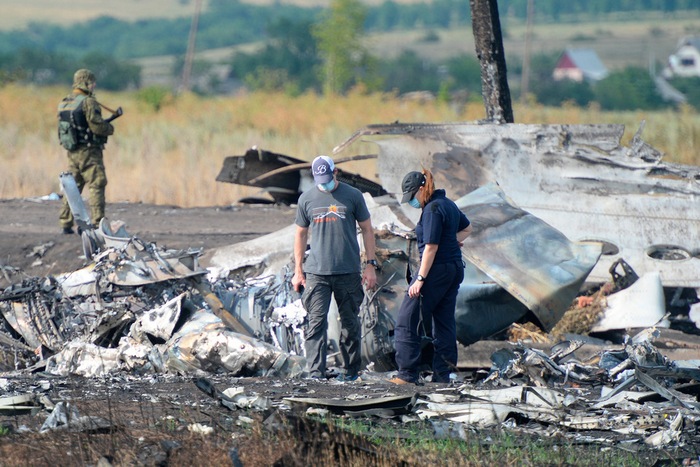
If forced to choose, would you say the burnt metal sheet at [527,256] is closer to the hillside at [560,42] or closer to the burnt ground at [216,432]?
the burnt ground at [216,432]

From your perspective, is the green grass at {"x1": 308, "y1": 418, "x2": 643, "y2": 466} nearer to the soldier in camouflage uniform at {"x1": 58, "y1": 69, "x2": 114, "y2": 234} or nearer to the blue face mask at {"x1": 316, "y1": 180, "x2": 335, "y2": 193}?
the blue face mask at {"x1": 316, "y1": 180, "x2": 335, "y2": 193}

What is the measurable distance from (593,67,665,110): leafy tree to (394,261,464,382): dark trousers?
A: 53829mm

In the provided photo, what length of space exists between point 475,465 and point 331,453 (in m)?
0.70

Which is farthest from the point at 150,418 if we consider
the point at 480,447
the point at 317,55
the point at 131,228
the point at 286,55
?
the point at 317,55

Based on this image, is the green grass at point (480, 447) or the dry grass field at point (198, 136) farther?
the dry grass field at point (198, 136)

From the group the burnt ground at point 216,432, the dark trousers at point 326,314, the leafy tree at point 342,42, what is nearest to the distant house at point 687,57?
the leafy tree at point 342,42

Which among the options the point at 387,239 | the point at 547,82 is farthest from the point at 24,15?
the point at 387,239

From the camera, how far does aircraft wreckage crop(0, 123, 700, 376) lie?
7.75 metres

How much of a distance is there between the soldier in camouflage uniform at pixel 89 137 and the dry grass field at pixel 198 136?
3.85 metres

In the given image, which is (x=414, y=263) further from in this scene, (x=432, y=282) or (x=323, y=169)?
(x=323, y=169)

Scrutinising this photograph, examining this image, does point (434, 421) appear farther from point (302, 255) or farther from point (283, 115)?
point (283, 115)

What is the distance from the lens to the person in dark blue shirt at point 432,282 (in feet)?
22.6

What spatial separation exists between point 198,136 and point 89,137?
29.2 feet

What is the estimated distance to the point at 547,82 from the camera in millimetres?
67625
